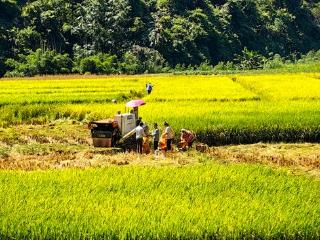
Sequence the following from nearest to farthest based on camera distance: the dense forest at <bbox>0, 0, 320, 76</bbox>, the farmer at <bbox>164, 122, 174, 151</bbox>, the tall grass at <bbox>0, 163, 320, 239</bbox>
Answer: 1. the tall grass at <bbox>0, 163, 320, 239</bbox>
2. the farmer at <bbox>164, 122, 174, 151</bbox>
3. the dense forest at <bbox>0, 0, 320, 76</bbox>

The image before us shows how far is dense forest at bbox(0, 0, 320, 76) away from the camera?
A: 66.4m

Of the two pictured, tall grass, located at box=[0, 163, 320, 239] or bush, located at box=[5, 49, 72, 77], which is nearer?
tall grass, located at box=[0, 163, 320, 239]

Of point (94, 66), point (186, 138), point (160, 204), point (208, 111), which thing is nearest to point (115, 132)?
point (186, 138)

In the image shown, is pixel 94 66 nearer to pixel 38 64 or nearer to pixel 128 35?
pixel 38 64

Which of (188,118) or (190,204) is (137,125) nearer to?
(188,118)

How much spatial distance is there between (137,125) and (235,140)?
351 centimetres

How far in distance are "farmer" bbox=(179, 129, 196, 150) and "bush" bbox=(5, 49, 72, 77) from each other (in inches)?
1859

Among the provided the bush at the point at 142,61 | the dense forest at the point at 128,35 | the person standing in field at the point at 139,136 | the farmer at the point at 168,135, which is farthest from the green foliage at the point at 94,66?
the farmer at the point at 168,135

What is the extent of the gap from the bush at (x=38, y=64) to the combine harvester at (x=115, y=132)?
45740 mm

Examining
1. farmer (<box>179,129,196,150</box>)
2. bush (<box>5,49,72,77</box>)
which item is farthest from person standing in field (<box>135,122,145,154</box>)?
bush (<box>5,49,72,77</box>)

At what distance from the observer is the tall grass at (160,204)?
771 cm

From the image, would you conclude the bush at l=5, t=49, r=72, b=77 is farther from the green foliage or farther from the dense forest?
the green foliage

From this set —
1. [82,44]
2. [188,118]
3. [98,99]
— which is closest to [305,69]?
[82,44]

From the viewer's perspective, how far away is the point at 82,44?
74.3 m
